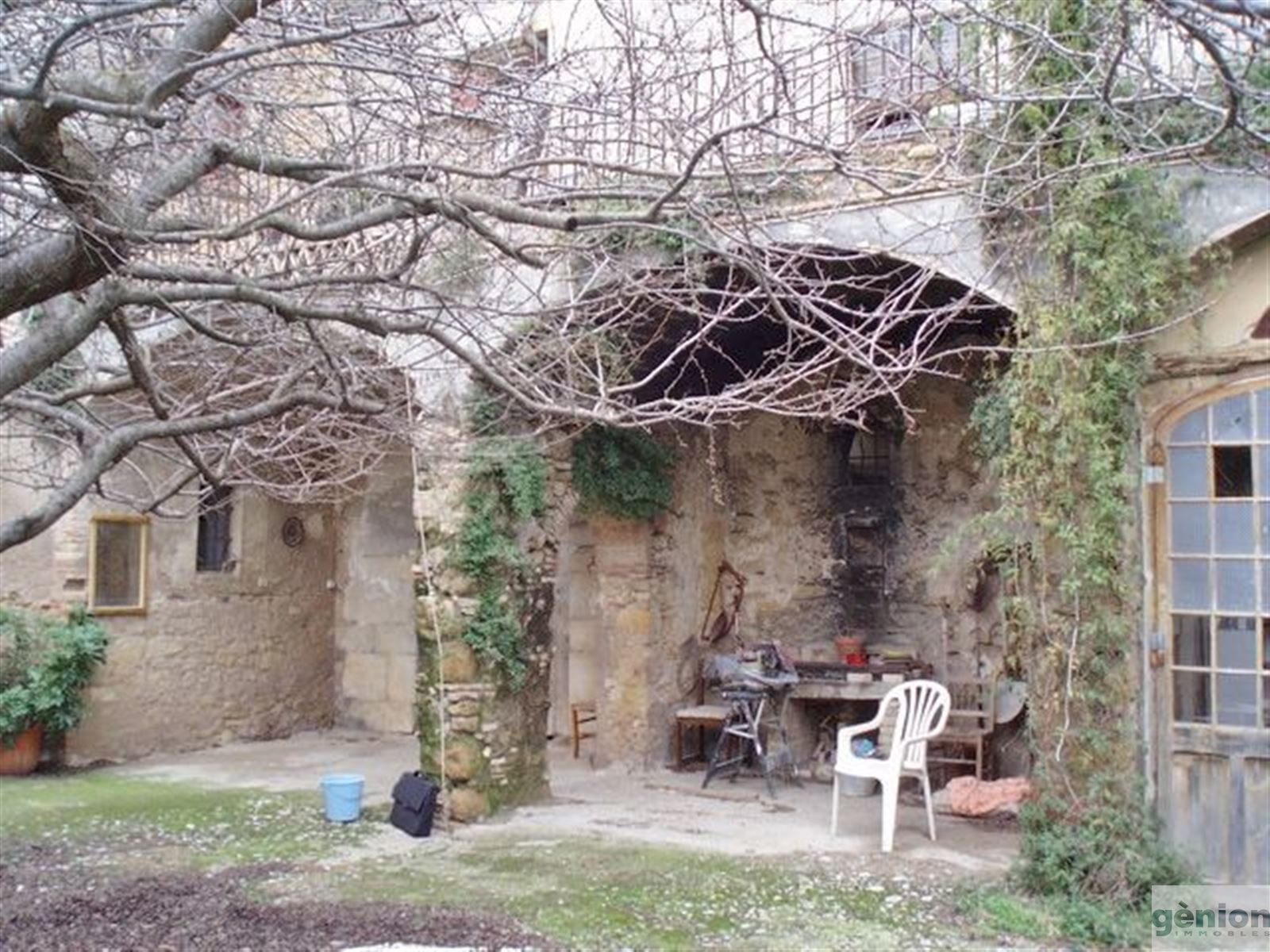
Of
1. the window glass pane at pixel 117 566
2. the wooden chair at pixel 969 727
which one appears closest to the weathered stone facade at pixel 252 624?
the window glass pane at pixel 117 566

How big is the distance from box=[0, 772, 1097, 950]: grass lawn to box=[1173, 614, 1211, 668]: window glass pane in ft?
4.61

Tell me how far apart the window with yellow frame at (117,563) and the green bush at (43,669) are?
453 mm

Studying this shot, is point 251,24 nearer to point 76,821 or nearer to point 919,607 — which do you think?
point 76,821

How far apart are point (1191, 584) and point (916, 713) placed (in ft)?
6.08

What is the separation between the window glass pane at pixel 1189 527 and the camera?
562cm

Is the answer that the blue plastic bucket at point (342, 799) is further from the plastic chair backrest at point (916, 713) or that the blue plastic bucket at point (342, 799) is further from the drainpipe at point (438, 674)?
the plastic chair backrest at point (916, 713)

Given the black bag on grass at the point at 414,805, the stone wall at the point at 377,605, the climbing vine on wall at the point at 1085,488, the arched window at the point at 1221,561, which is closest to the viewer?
the climbing vine on wall at the point at 1085,488

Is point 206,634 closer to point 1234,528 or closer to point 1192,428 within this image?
point 1192,428

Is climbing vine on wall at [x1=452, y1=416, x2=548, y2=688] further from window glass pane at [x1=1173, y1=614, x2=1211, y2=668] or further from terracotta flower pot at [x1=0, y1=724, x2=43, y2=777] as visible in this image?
terracotta flower pot at [x1=0, y1=724, x2=43, y2=777]

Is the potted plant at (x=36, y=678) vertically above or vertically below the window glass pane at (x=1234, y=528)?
below

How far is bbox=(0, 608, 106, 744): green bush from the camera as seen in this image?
8758 mm

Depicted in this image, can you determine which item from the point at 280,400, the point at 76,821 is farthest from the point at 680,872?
the point at 76,821

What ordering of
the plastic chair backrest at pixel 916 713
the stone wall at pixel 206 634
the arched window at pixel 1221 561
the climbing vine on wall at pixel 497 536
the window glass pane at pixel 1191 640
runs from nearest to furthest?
the arched window at pixel 1221 561
the window glass pane at pixel 1191 640
the plastic chair backrest at pixel 916 713
the climbing vine on wall at pixel 497 536
the stone wall at pixel 206 634

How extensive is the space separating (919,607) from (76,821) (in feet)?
19.9
